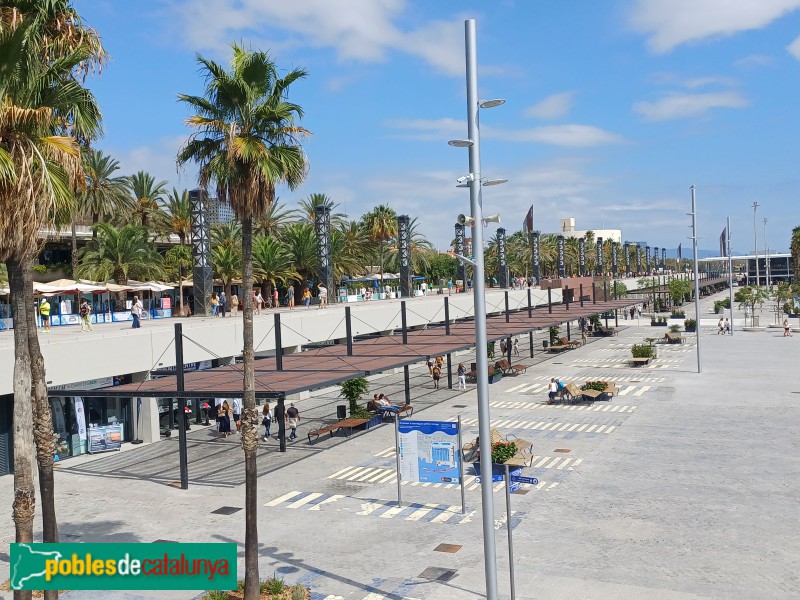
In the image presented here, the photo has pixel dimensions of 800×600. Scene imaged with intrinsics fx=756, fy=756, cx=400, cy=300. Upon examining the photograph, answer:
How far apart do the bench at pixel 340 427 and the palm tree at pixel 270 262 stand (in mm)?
23807

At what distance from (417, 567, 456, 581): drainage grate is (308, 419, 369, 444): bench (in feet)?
43.0

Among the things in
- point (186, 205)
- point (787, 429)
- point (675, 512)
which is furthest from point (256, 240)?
point (675, 512)

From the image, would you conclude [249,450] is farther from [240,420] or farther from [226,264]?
[226,264]

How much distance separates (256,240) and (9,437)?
1235 inches

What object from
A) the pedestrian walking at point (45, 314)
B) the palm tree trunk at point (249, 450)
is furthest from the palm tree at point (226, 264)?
the palm tree trunk at point (249, 450)

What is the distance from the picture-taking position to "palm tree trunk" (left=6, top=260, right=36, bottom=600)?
35.9 feet

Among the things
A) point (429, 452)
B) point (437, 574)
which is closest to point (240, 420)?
point (429, 452)

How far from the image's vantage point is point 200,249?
36.4m

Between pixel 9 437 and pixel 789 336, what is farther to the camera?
pixel 789 336

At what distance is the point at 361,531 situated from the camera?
17.2 metres

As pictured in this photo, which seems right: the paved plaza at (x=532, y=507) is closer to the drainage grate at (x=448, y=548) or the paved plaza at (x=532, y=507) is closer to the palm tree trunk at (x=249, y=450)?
the drainage grate at (x=448, y=548)

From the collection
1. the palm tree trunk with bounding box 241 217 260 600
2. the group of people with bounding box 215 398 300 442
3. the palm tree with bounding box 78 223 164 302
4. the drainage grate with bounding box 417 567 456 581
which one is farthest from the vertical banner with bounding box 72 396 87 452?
the palm tree with bounding box 78 223 164 302

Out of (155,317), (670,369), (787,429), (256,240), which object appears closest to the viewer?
(787,429)

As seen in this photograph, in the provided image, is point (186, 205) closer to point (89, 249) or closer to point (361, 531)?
point (89, 249)
